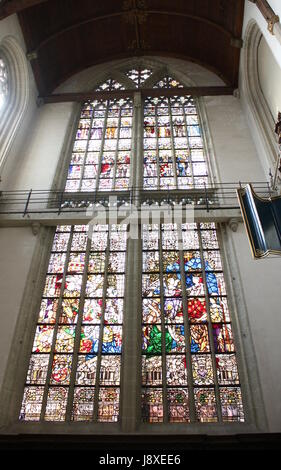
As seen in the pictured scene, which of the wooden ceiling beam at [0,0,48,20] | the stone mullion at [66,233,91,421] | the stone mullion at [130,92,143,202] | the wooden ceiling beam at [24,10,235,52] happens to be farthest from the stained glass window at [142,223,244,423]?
A: the wooden ceiling beam at [24,10,235,52]

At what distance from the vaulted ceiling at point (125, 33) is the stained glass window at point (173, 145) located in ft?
5.42

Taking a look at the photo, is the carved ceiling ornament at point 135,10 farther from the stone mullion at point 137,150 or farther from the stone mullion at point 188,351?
the stone mullion at point 188,351

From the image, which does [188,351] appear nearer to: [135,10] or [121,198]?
[121,198]

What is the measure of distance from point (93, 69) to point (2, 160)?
6.19 meters

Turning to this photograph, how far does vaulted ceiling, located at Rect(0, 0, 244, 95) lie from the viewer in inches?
458

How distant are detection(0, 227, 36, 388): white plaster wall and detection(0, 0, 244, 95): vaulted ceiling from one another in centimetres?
636

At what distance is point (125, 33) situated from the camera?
1330 centimetres

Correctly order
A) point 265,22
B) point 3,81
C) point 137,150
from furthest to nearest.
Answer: point 3,81, point 137,150, point 265,22

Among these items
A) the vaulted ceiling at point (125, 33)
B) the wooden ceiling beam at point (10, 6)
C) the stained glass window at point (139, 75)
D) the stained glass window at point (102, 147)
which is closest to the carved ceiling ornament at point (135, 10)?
the vaulted ceiling at point (125, 33)

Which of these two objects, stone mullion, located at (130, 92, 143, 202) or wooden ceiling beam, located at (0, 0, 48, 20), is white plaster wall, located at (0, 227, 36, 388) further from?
wooden ceiling beam, located at (0, 0, 48, 20)

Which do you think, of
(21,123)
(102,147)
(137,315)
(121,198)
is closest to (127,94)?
(102,147)

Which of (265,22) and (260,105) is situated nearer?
(265,22)

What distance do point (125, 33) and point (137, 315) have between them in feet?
34.2
